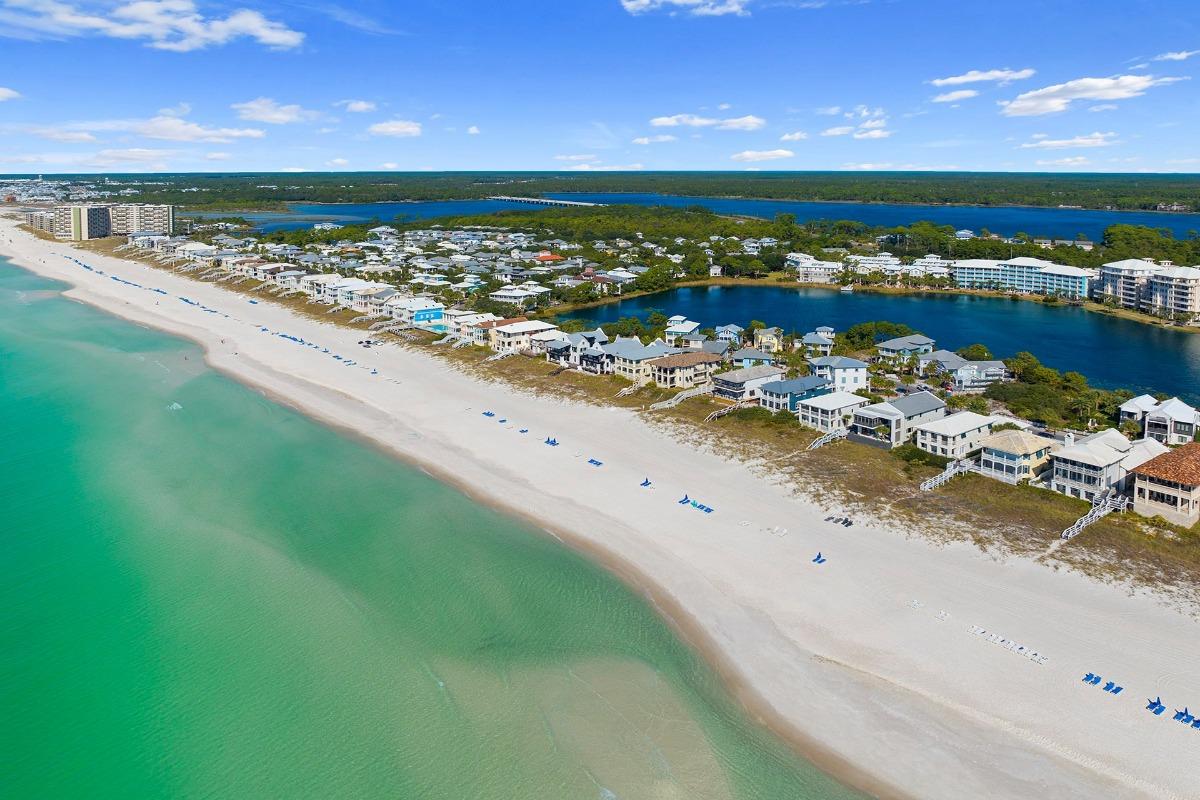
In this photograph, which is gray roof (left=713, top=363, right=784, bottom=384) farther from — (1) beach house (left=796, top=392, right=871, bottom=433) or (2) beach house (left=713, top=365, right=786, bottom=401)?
(1) beach house (left=796, top=392, right=871, bottom=433)

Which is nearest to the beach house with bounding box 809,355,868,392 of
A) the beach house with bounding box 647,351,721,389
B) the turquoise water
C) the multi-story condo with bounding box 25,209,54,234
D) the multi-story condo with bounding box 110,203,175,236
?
the beach house with bounding box 647,351,721,389

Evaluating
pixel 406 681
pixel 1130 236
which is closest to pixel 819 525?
pixel 406 681

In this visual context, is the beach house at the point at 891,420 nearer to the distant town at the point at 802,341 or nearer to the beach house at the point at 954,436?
the distant town at the point at 802,341

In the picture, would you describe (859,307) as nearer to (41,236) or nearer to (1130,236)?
(1130,236)

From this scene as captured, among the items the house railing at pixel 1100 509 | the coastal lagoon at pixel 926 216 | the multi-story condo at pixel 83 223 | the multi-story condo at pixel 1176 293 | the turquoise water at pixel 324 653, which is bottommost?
the turquoise water at pixel 324 653

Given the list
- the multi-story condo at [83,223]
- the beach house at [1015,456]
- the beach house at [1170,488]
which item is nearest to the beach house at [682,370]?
the beach house at [1015,456]

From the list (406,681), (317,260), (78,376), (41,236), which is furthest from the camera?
(41,236)

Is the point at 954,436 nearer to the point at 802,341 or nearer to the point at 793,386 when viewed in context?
the point at 793,386
